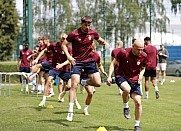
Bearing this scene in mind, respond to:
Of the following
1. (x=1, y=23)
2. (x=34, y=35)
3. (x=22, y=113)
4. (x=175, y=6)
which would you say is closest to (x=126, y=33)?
(x=175, y=6)

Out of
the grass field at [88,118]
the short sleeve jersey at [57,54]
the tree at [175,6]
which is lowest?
the grass field at [88,118]

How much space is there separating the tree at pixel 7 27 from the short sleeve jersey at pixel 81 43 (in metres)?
50.3

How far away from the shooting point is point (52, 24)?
28.2 metres

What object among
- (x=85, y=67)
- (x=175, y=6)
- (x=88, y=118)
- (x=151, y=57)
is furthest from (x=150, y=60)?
(x=175, y=6)

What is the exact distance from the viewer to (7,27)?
6244cm

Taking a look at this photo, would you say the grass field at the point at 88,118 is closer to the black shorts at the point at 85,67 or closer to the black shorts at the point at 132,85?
the black shorts at the point at 132,85

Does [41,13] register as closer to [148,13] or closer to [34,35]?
[34,35]

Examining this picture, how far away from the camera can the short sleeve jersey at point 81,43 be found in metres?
10.4

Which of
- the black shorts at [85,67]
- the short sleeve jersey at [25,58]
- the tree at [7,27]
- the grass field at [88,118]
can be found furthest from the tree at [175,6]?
the tree at [7,27]

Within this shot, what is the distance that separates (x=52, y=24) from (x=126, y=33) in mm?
7486

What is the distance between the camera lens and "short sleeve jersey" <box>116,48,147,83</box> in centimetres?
948

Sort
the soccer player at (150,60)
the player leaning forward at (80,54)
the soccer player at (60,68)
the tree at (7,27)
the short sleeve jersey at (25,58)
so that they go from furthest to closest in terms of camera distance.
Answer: the tree at (7,27) → the short sleeve jersey at (25,58) → the soccer player at (150,60) → the soccer player at (60,68) → the player leaning forward at (80,54)

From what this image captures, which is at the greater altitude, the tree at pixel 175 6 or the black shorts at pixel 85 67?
the tree at pixel 175 6

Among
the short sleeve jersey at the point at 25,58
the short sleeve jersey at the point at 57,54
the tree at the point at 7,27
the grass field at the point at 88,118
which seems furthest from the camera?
the tree at the point at 7,27
